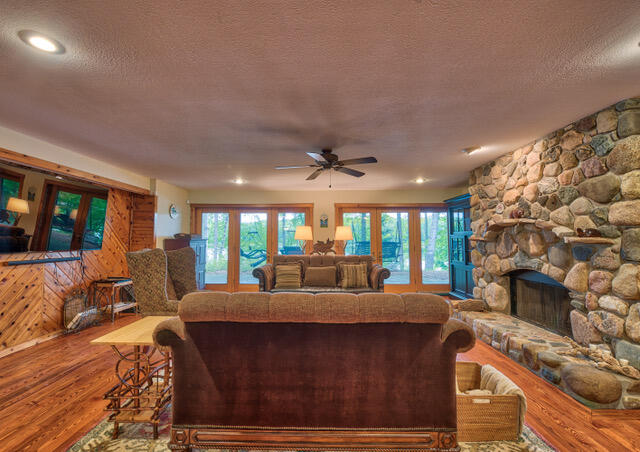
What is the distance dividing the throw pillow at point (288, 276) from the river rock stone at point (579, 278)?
3241mm

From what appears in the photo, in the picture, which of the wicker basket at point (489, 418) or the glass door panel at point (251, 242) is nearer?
the wicker basket at point (489, 418)

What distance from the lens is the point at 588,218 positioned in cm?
258

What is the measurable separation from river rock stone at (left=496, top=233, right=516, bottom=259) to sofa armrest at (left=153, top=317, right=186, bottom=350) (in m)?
3.77

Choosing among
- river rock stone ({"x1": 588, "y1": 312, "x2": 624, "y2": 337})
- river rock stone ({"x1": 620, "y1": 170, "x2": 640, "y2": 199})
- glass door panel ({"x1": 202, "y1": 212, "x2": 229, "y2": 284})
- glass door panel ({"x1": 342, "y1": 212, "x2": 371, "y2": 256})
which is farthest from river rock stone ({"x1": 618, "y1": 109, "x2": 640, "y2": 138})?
glass door panel ({"x1": 202, "y1": 212, "x2": 229, "y2": 284})

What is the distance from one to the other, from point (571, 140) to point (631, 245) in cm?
114

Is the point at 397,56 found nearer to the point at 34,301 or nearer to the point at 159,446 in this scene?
the point at 159,446

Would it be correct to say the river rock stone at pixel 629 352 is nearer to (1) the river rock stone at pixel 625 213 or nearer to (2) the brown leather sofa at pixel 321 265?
(1) the river rock stone at pixel 625 213

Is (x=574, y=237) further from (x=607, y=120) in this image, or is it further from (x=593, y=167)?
(x=607, y=120)

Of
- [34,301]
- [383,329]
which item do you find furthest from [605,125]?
[34,301]

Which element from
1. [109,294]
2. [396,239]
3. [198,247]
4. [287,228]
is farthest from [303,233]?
[109,294]

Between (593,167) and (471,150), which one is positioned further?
(471,150)

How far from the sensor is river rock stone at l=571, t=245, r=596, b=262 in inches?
101

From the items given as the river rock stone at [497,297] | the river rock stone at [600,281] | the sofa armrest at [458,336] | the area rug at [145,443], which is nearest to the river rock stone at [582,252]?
the river rock stone at [600,281]

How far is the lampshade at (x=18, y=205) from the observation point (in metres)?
3.05
